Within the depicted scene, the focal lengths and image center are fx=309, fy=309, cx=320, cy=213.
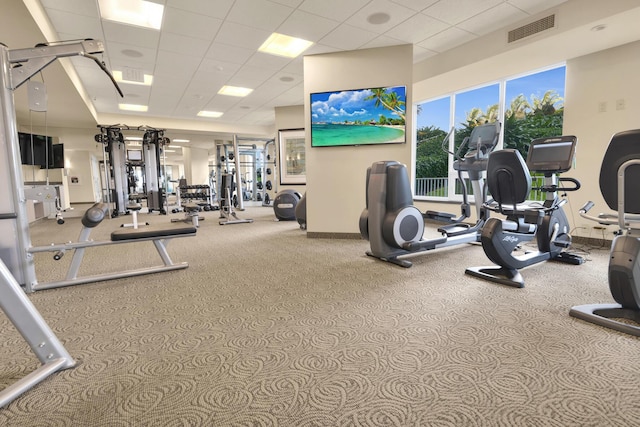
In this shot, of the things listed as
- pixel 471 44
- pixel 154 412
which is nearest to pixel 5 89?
pixel 154 412

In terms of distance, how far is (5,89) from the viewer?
2.43 m

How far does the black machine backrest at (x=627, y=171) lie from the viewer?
1844 millimetres

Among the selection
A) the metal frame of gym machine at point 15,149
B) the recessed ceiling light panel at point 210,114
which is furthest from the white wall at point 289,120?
the metal frame of gym machine at point 15,149

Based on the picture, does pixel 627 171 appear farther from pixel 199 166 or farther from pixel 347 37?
pixel 199 166

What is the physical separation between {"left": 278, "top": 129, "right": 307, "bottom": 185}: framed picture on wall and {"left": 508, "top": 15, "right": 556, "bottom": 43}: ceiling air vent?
517 cm

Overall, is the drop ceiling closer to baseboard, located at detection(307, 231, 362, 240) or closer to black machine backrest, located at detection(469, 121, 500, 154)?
black machine backrest, located at detection(469, 121, 500, 154)

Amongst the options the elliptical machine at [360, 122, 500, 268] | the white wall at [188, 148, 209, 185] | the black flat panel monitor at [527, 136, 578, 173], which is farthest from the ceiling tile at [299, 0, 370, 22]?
the white wall at [188, 148, 209, 185]

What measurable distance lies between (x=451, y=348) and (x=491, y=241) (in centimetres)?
140

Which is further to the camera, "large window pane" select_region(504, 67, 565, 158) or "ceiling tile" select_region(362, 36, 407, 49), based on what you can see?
"large window pane" select_region(504, 67, 565, 158)

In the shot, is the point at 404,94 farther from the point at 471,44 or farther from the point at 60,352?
the point at 60,352

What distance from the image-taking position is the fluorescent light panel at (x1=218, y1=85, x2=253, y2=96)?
6.88 meters

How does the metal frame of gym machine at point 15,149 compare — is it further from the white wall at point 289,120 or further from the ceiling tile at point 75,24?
the white wall at point 289,120

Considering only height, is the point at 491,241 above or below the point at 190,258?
above

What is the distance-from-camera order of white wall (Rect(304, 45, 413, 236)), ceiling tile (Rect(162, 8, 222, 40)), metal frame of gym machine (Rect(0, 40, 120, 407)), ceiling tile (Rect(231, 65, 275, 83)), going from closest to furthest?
metal frame of gym machine (Rect(0, 40, 120, 407))
ceiling tile (Rect(162, 8, 222, 40))
white wall (Rect(304, 45, 413, 236))
ceiling tile (Rect(231, 65, 275, 83))
